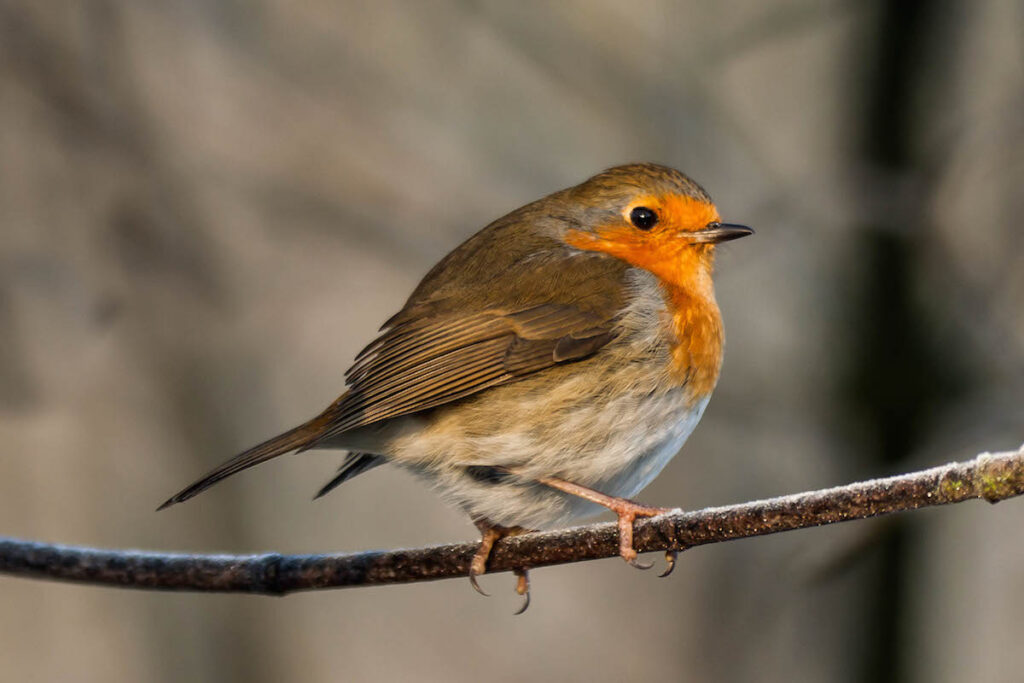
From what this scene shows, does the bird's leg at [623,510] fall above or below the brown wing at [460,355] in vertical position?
below

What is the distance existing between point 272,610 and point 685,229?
2.81 meters

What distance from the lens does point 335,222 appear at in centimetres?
496

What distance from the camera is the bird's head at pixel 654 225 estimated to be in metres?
3.38

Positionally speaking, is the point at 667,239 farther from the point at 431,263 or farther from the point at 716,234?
the point at 431,263

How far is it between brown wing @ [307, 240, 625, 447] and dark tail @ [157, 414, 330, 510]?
0.07 meters

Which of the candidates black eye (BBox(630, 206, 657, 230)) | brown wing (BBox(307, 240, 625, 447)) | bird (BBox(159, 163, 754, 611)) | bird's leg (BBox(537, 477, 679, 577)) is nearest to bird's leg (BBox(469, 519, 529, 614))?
bird (BBox(159, 163, 754, 611))

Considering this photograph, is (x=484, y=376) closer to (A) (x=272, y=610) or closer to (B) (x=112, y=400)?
(A) (x=272, y=610)

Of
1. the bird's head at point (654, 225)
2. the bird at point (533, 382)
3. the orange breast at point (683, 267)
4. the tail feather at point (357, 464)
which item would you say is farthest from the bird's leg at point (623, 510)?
the bird's head at point (654, 225)

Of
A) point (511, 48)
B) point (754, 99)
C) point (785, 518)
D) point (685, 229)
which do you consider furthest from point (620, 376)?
point (754, 99)

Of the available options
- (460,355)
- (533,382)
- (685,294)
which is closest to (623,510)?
(533,382)

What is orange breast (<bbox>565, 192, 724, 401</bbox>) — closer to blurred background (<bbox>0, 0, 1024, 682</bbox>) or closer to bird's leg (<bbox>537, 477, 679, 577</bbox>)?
blurred background (<bbox>0, 0, 1024, 682</bbox>)

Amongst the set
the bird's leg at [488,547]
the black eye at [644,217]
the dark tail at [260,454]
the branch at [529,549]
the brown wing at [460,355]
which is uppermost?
the black eye at [644,217]

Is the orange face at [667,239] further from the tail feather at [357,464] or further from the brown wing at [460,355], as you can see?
the tail feather at [357,464]

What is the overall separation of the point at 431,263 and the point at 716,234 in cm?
165
